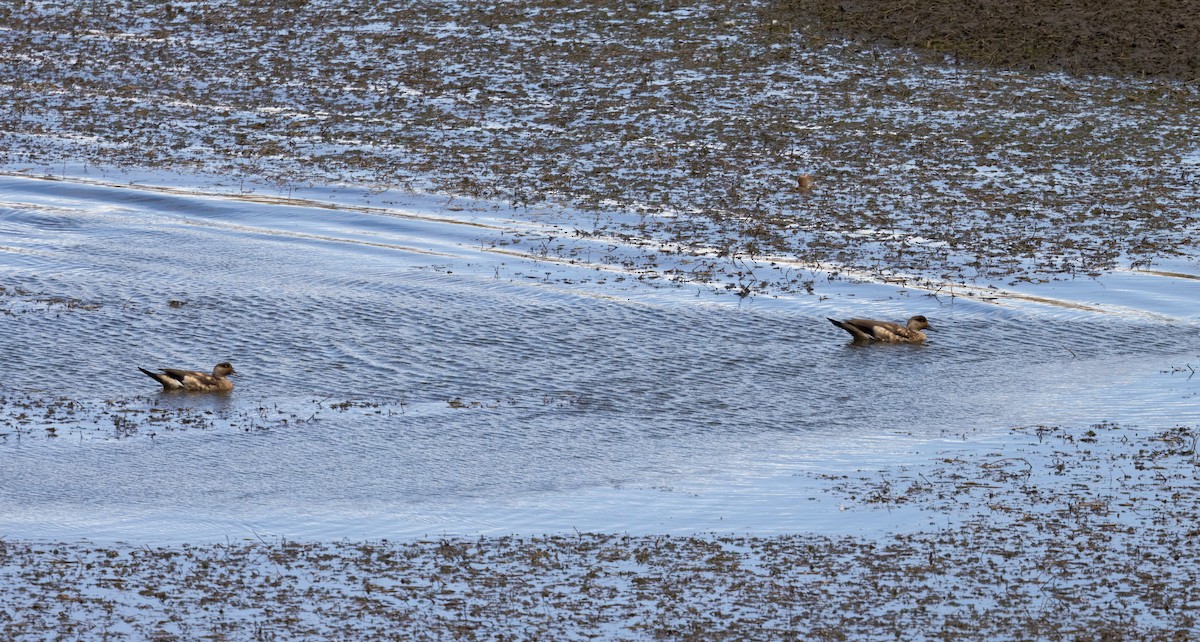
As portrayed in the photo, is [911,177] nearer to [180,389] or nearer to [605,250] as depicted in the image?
[605,250]

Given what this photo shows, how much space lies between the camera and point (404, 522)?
10.8 metres

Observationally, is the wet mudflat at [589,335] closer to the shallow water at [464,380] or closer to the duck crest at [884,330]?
the shallow water at [464,380]

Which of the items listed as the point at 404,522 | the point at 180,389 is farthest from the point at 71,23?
the point at 404,522

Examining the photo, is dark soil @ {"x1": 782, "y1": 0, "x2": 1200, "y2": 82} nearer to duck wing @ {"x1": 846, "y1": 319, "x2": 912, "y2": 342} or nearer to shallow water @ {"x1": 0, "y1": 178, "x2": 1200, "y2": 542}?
shallow water @ {"x1": 0, "y1": 178, "x2": 1200, "y2": 542}

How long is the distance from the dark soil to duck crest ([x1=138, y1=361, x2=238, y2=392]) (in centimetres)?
1642

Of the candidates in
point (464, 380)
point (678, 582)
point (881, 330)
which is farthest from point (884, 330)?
point (678, 582)

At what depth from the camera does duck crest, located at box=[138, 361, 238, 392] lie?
1355cm

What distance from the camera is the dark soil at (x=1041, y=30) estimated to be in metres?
26.6

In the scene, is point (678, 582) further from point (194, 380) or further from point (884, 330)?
point (884, 330)

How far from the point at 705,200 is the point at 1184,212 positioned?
5.48 m

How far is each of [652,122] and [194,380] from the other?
11.7m

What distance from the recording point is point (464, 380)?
14211 millimetres

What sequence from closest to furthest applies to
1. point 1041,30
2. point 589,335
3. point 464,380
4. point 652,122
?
point 464,380 < point 589,335 < point 652,122 < point 1041,30

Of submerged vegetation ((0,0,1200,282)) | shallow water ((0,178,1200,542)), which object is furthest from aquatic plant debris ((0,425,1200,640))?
submerged vegetation ((0,0,1200,282))
